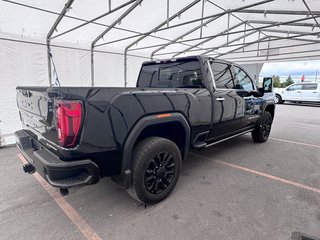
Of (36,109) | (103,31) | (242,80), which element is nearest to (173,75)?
(242,80)

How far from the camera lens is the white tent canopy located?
6020 mm

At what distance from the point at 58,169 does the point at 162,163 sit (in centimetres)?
121

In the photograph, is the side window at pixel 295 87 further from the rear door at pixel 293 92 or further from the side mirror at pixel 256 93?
the side mirror at pixel 256 93

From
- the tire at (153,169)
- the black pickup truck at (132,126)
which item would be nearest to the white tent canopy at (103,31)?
the black pickup truck at (132,126)

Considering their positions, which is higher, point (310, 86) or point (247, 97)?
point (310, 86)

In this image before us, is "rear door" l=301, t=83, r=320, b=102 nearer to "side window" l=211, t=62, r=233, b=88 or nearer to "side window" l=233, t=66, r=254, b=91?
"side window" l=233, t=66, r=254, b=91

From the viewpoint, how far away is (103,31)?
27.2ft

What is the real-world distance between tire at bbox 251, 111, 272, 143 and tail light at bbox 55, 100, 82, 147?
4.46 m

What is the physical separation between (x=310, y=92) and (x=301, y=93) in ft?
1.81

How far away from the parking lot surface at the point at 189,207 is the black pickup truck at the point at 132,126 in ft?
1.14

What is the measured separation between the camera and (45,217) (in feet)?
7.78

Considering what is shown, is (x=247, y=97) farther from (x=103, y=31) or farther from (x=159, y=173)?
(x=103, y=31)

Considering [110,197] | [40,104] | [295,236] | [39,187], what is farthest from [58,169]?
[295,236]

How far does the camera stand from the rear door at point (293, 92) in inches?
586
